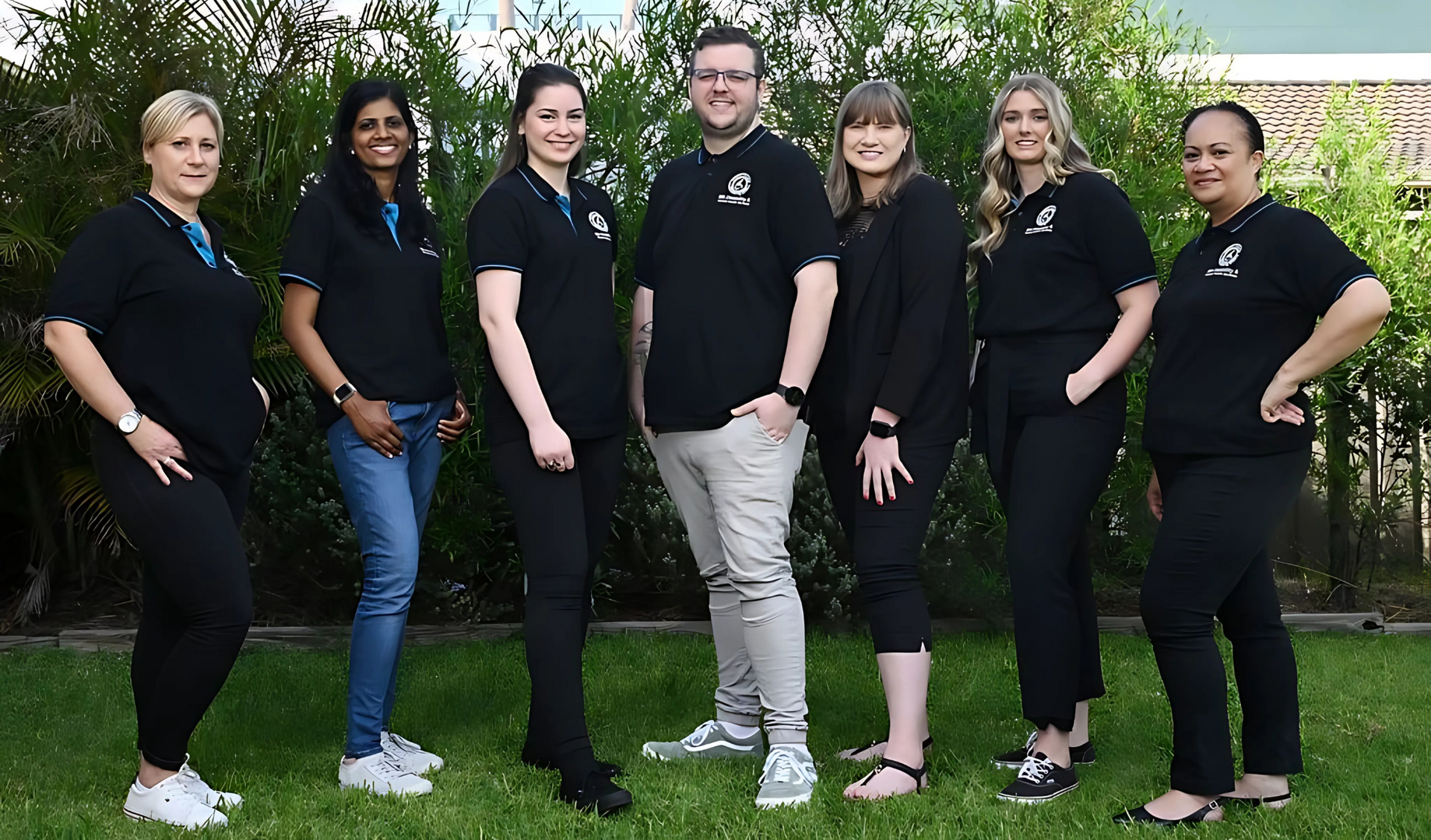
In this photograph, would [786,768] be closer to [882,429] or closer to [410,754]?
[882,429]

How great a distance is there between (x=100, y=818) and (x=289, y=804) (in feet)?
1.42

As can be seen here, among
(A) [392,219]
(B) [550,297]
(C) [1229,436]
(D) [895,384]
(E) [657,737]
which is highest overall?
(A) [392,219]

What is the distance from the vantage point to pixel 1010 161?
3379mm

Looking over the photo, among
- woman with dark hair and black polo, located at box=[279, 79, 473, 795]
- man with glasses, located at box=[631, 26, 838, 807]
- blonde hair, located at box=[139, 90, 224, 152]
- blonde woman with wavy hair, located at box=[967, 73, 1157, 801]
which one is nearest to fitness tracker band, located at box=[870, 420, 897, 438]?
man with glasses, located at box=[631, 26, 838, 807]

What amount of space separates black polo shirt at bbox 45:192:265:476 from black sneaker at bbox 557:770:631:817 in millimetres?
1162

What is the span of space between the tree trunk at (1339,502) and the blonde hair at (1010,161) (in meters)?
3.70

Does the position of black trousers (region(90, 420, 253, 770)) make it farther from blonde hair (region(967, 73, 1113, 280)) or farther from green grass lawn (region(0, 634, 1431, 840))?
blonde hair (region(967, 73, 1113, 280))

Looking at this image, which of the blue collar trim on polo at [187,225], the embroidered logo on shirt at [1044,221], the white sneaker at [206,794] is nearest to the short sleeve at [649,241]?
the embroidered logo on shirt at [1044,221]

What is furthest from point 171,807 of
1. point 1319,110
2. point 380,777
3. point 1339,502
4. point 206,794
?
point 1319,110

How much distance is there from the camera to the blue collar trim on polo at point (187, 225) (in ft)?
9.91

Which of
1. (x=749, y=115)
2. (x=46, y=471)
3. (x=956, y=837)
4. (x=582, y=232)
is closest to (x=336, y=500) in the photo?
(x=46, y=471)

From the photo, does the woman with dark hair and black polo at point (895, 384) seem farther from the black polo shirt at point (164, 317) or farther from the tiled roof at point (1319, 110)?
the tiled roof at point (1319, 110)

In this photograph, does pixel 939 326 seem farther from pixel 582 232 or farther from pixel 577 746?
pixel 577 746

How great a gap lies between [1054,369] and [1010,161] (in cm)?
60
